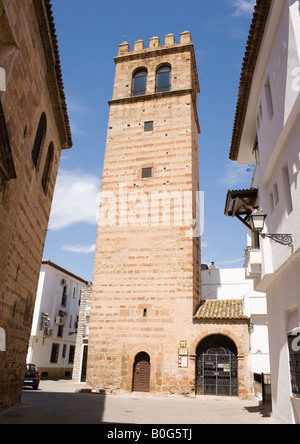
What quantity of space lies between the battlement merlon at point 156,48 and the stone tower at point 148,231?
0.26ft

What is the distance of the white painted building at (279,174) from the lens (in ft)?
20.9

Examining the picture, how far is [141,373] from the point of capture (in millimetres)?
15219

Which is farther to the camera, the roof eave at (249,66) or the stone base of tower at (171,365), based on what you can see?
the stone base of tower at (171,365)

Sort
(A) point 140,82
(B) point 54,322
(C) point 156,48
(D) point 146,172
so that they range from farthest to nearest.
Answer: (B) point 54,322 < (C) point 156,48 < (A) point 140,82 < (D) point 146,172

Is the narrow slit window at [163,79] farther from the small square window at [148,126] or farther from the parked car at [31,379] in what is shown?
the parked car at [31,379]

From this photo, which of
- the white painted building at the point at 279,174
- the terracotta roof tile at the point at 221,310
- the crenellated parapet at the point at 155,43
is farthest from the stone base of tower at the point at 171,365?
the crenellated parapet at the point at 155,43

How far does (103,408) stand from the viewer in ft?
34.1

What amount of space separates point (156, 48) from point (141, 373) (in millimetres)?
18432

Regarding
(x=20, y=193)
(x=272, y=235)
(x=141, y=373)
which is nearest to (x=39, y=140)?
(x=20, y=193)

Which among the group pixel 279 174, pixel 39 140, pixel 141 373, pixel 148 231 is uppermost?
pixel 39 140

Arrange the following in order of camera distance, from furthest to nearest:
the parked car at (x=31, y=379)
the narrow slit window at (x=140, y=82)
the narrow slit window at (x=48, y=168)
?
the narrow slit window at (x=140, y=82) < the parked car at (x=31, y=379) < the narrow slit window at (x=48, y=168)

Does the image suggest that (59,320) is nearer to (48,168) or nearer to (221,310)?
(221,310)
